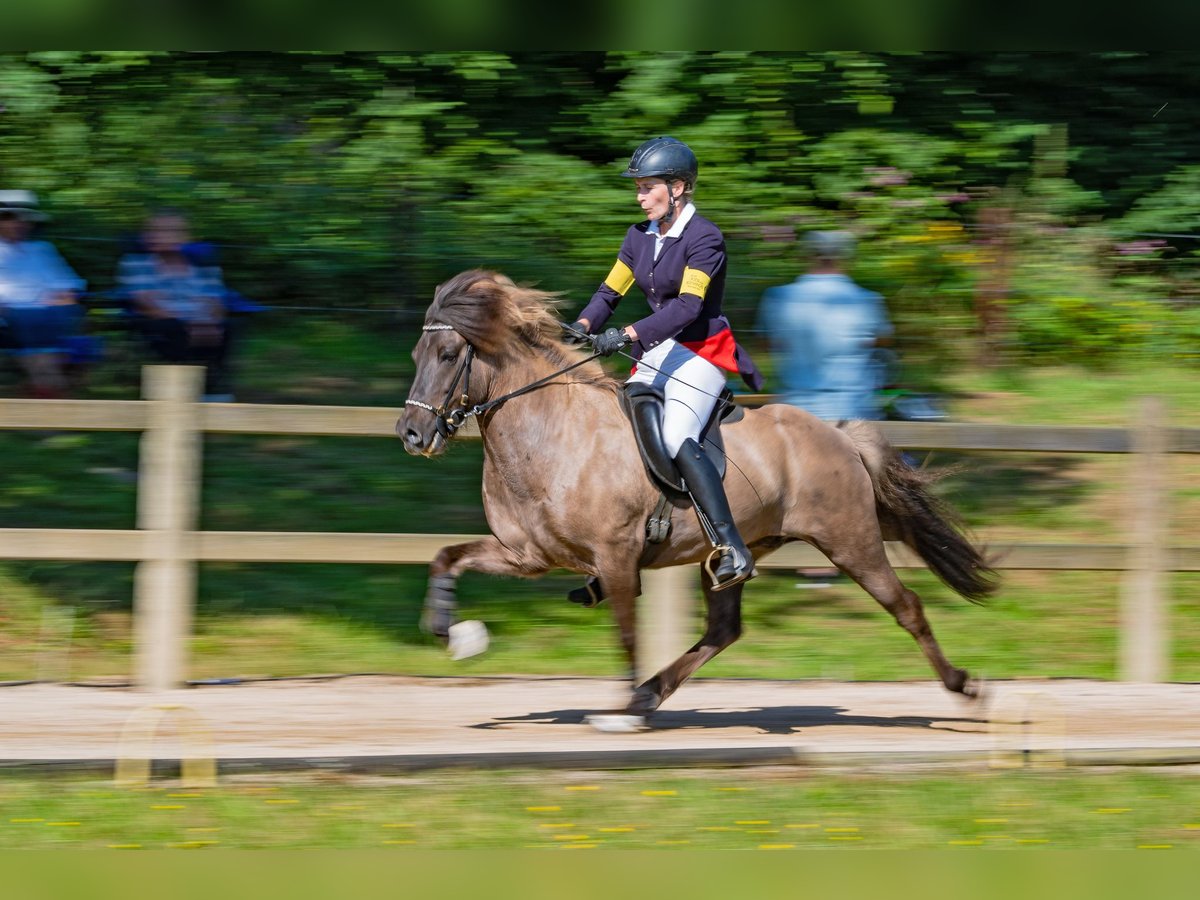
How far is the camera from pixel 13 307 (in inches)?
314

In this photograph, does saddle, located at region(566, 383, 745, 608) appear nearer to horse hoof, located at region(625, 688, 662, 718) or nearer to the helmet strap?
horse hoof, located at region(625, 688, 662, 718)

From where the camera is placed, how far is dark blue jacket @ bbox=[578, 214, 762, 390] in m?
5.41

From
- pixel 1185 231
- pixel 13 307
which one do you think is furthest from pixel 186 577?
pixel 1185 231

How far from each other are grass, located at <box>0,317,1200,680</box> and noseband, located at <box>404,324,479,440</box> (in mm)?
2287

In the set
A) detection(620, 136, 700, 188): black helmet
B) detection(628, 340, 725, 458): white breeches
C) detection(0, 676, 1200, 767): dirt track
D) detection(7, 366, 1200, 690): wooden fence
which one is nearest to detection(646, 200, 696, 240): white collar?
detection(620, 136, 700, 188): black helmet

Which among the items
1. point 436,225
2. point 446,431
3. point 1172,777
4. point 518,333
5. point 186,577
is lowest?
point 1172,777

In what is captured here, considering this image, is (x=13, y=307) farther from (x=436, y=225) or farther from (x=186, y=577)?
(x=436, y=225)

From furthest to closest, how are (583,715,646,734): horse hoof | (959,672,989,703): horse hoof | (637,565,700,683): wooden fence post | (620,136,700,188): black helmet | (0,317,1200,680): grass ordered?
(0,317,1200,680): grass
(637,565,700,683): wooden fence post
(959,672,989,703): horse hoof
(583,715,646,734): horse hoof
(620,136,700,188): black helmet

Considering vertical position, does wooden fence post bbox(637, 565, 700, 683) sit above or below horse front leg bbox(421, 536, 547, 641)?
below

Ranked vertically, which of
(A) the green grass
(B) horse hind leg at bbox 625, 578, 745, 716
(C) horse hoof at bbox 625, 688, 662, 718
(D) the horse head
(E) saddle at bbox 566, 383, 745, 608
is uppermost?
(D) the horse head

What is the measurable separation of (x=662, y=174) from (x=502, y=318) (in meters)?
0.91

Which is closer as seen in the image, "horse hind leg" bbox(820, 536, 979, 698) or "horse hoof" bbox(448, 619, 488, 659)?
"horse hoof" bbox(448, 619, 488, 659)

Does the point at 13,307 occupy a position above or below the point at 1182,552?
above

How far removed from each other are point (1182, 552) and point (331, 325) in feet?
20.5
